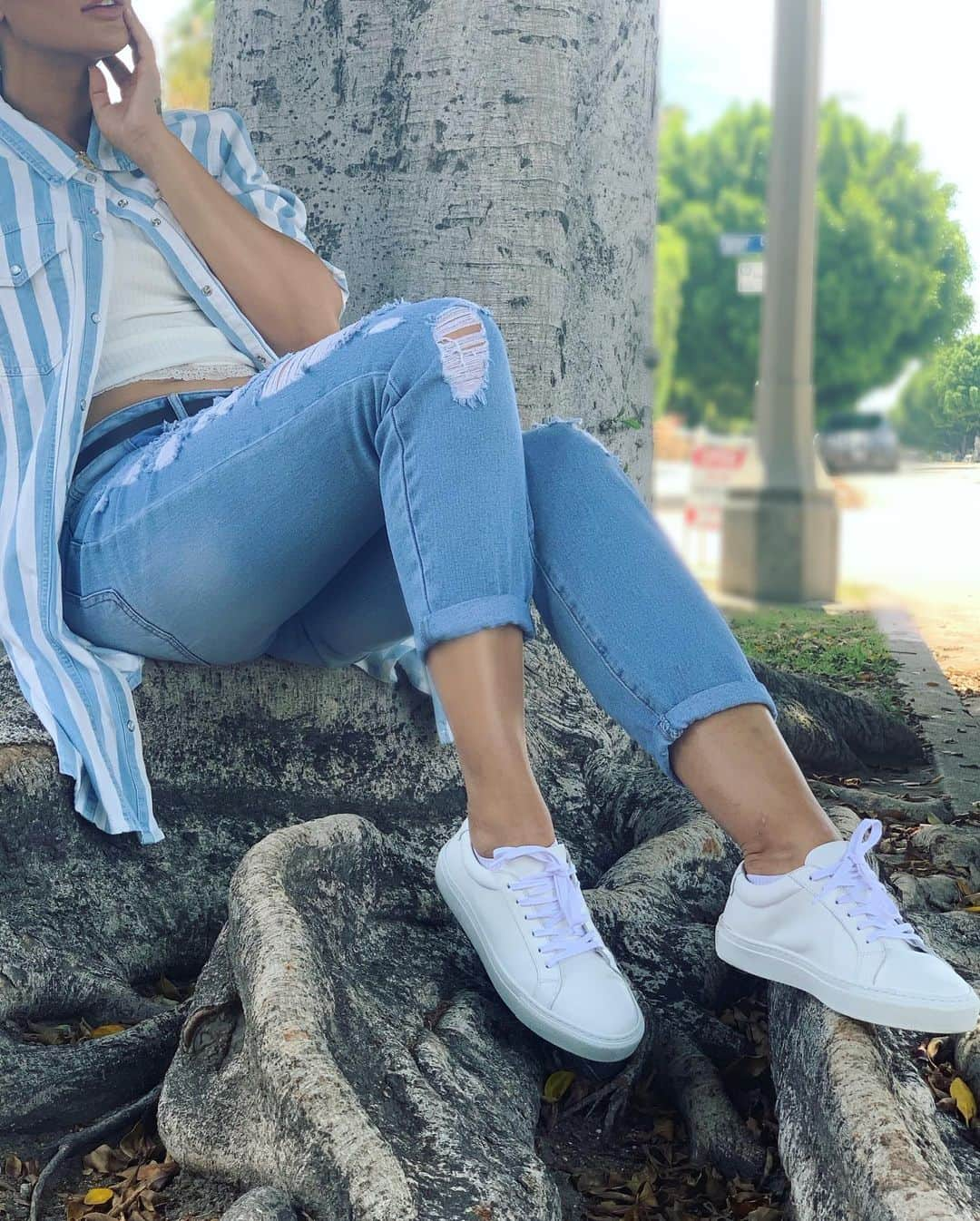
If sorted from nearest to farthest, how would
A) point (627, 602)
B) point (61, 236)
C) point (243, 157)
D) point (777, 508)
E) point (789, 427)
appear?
point (627, 602) → point (61, 236) → point (243, 157) → point (789, 427) → point (777, 508)

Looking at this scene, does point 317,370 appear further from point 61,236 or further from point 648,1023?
point 648,1023

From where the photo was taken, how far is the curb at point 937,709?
3773mm

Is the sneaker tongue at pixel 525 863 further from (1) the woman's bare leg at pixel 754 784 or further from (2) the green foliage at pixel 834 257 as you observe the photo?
(2) the green foliage at pixel 834 257

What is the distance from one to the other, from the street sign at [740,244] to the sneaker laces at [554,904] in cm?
266

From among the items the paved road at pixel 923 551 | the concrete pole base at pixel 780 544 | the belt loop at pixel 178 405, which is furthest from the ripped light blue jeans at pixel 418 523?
the concrete pole base at pixel 780 544

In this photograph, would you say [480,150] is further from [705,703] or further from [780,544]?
[780,544]

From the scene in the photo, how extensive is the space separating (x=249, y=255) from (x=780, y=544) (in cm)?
222

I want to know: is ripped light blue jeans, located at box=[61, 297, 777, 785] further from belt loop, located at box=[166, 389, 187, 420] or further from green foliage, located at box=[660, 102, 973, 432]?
green foliage, located at box=[660, 102, 973, 432]

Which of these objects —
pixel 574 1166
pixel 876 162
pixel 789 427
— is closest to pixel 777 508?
pixel 789 427

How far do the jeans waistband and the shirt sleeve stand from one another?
1.31ft

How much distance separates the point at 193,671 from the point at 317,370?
0.75 meters

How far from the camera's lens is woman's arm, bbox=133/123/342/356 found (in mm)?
2328

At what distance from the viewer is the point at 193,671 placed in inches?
91.6

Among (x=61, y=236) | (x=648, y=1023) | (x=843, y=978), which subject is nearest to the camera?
(x=843, y=978)
